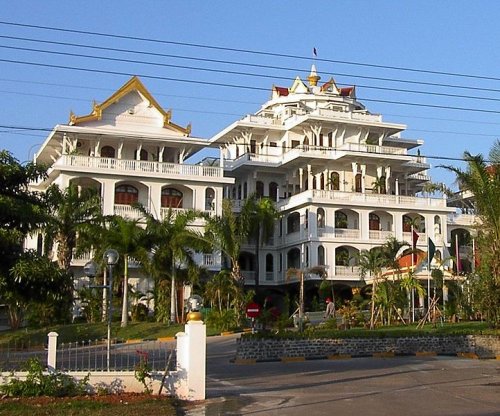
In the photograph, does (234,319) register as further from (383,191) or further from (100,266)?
(383,191)

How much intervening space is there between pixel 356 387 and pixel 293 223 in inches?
1343

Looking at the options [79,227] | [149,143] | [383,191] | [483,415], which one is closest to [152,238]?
[79,227]

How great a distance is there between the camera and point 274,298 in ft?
170

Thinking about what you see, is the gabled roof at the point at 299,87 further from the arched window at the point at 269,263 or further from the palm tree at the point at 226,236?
the palm tree at the point at 226,236

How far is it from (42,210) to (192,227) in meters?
26.8

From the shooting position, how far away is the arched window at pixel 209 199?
46.3 m

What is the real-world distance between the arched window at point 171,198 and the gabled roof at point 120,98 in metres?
3.68

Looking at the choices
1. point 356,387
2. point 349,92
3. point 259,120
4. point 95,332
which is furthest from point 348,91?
point 356,387

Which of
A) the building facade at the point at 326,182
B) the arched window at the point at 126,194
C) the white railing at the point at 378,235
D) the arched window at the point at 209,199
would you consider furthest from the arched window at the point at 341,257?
the arched window at the point at 126,194

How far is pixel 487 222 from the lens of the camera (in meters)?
25.8

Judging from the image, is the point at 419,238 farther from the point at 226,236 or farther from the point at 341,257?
the point at 226,236

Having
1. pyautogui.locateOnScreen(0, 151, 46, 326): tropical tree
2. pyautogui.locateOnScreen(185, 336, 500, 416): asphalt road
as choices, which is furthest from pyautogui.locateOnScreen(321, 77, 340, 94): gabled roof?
pyautogui.locateOnScreen(0, 151, 46, 326): tropical tree

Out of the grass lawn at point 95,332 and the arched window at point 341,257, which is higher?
the arched window at point 341,257

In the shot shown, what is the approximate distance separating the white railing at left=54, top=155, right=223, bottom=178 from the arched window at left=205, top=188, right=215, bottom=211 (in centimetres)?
129
